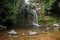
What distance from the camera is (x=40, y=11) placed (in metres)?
14.0

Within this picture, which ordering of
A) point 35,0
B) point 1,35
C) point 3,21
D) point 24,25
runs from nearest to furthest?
point 1,35, point 3,21, point 24,25, point 35,0

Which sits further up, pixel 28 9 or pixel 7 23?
pixel 28 9

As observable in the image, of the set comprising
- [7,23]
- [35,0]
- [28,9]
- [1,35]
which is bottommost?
[1,35]

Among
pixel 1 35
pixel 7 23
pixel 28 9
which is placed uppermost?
pixel 28 9

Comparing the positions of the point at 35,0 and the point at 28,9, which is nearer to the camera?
the point at 28,9

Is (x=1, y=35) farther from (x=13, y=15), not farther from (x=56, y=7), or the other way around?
(x=56, y=7)

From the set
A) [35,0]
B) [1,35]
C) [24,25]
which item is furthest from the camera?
[35,0]

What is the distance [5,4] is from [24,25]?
198cm

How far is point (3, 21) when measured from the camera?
28.6 ft

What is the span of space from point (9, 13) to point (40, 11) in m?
5.39

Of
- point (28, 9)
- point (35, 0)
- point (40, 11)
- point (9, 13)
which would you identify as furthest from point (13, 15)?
point (35, 0)

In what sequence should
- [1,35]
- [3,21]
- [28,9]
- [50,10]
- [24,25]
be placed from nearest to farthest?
1. [1,35]
2. [3,21]
3. [24,25]
4. [28,9]
5. [50,10]

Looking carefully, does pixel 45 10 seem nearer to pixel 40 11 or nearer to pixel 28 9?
pixel 40 11

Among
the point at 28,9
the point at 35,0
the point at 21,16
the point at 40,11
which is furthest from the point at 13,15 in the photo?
the point at 35,0
